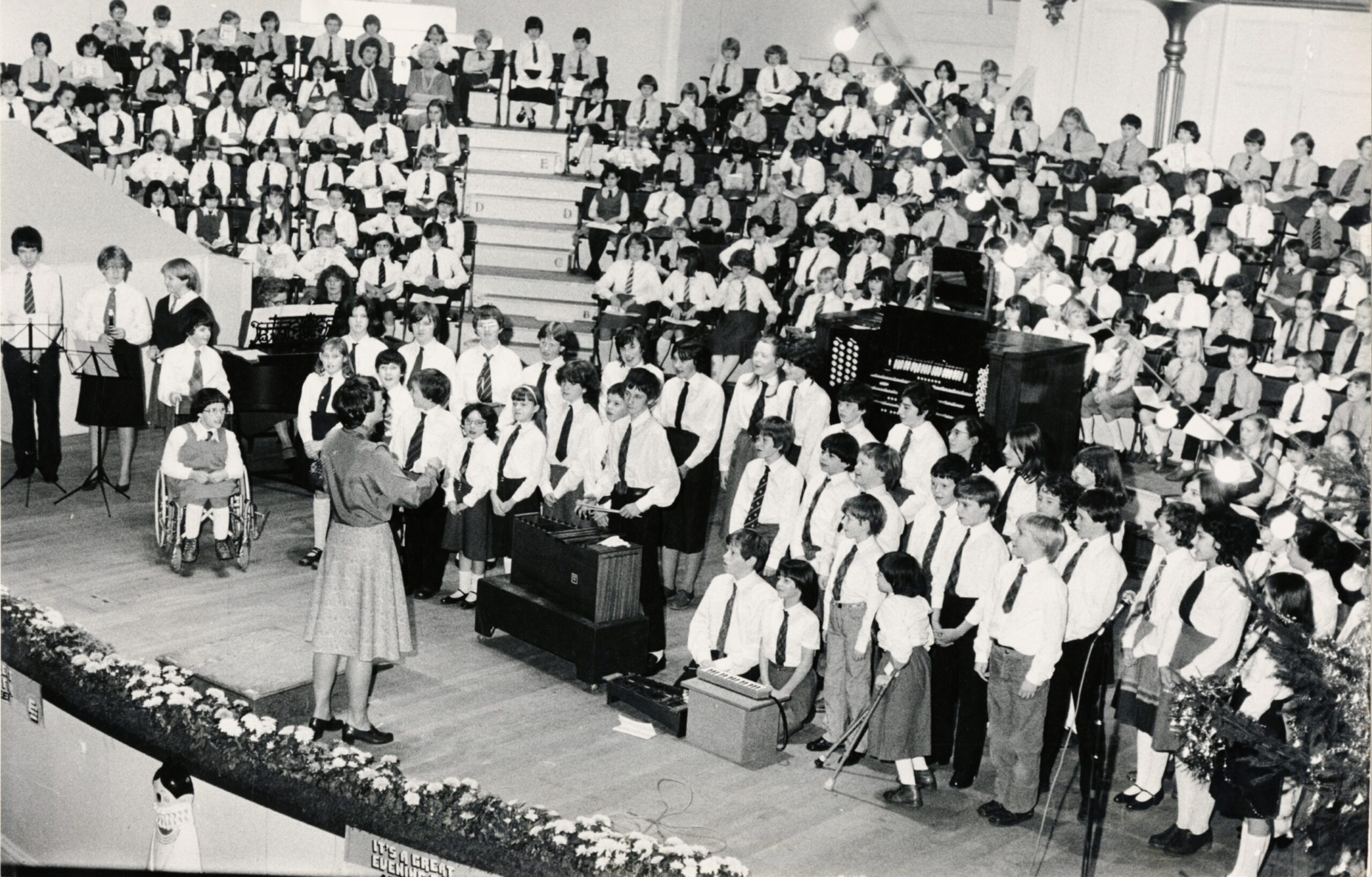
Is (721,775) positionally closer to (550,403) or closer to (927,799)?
(927,799)

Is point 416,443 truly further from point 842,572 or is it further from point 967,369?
point 967,369

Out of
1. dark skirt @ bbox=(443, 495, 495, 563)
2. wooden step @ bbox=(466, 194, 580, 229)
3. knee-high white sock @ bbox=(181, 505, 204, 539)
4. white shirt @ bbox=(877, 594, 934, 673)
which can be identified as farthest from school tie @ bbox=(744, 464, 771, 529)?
wooden step @ bbox=(466, 194, 580, 229)

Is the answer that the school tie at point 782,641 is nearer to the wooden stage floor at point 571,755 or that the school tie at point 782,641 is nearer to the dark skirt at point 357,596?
the wooden stage floor at point 571,755

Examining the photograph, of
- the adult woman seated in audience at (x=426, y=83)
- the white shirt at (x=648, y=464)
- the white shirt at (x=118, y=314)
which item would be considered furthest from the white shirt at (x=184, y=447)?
the adult woman seated in audience at (x=426, y=83)

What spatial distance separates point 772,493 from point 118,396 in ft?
14.5

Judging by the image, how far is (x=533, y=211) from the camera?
15.7 meters

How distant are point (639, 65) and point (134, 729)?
1272 cm

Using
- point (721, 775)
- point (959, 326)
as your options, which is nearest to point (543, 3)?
point (959, 326)

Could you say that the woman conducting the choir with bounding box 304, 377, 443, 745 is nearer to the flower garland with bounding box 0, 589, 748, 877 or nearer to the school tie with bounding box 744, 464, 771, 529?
the flower garland with bounding box 0, 589, 748, 877

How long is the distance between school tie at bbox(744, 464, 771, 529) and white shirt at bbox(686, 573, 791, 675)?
2.54 feet

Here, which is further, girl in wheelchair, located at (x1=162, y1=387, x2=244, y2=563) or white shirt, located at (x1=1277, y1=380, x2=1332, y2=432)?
white shirt, located at (x1=1277, y1=380, x2=1332, y2=432)

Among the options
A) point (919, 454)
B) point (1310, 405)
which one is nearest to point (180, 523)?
point (919, 454)

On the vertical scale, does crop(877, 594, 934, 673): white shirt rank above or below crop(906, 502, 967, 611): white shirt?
below

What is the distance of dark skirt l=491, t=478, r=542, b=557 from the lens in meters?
8.09
